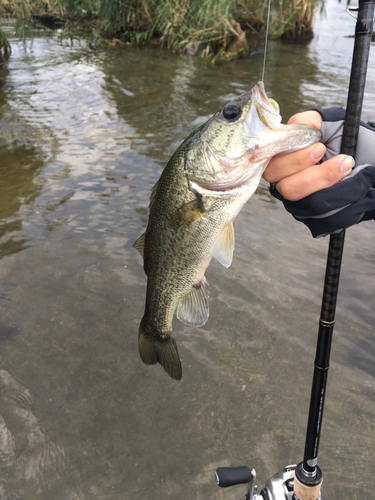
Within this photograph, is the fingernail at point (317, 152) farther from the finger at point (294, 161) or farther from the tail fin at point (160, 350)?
the tail fin at point (160, 350)

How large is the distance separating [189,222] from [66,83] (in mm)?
9319

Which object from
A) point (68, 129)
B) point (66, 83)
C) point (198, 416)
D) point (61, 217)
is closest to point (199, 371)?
point (198, 416)

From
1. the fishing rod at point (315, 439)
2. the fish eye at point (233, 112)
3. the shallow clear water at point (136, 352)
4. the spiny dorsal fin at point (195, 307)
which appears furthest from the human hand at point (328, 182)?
the shallow clear water at point (136, 352)

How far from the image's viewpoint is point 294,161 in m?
1.52

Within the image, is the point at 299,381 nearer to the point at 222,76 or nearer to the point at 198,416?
the point at 198,416

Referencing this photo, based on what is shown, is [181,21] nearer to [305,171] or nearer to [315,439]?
[305,171]

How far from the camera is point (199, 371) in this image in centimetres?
313

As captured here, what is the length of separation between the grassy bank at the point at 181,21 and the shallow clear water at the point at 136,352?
6.98 m

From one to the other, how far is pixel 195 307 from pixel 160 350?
291 millimetres

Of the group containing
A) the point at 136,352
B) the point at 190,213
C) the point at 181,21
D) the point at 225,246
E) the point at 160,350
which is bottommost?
the point at 136,352

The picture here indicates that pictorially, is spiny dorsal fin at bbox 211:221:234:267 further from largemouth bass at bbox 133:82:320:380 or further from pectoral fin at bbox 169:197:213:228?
pectoral fin at bbox 169:197:213:228

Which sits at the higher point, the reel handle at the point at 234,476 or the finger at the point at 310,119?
the finger at the point at 310,119

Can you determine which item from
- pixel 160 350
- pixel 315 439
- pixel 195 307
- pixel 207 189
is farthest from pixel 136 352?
pixel 207 189

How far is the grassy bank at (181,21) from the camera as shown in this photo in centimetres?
1145
